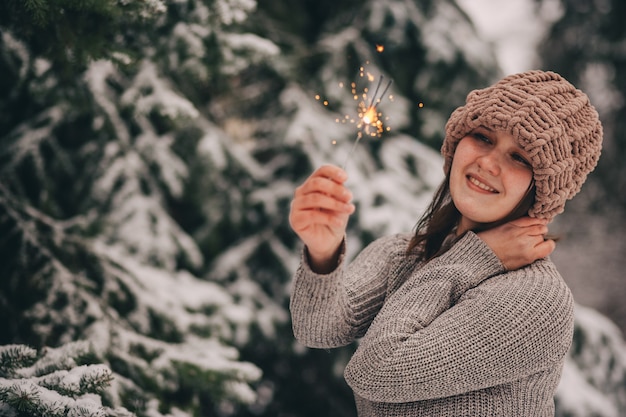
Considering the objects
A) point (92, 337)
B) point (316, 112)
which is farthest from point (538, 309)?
point (316, 112)

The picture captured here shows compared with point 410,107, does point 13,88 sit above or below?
above

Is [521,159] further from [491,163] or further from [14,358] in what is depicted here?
[14,358]

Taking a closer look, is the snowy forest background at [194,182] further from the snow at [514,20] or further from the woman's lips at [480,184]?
the snow at [514,20]

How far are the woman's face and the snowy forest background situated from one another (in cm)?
35

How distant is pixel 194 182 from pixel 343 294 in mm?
1132

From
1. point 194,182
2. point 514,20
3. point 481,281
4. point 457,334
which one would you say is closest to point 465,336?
point 457,334

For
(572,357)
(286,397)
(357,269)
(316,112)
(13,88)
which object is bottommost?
(286,397)

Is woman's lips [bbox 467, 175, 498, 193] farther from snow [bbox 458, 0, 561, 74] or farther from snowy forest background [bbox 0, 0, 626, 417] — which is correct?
snow [bbox 458, 0, 561, 74]

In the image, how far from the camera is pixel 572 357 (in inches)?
84.7

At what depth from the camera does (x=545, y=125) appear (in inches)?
34.6

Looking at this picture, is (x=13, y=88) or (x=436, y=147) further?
(x=436, y=147)

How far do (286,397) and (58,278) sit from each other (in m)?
1.14

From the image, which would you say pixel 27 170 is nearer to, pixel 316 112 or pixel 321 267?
pixel 316 112

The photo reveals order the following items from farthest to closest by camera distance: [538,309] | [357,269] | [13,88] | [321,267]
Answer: [13,88]
[357,269]
[321,267]
[538,309]
